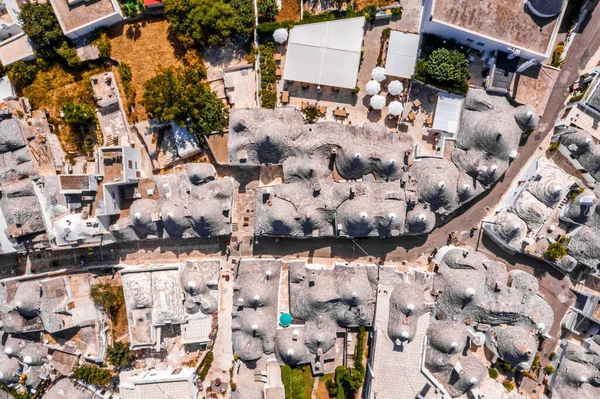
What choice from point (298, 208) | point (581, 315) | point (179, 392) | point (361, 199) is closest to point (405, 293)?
point (361, 199)

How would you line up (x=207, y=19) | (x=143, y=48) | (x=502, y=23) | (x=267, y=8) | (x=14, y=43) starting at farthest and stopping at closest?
(x=143, y=48) < (x=14, y=43) < (x=267, y=8) < (x=207, y=19) < (x=502, y=23)

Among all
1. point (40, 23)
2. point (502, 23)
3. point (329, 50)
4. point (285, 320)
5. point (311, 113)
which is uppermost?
point (502, 23)

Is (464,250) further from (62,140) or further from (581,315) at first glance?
(62,140)

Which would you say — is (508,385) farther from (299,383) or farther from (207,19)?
(207,19)

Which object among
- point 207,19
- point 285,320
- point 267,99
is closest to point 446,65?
point 267,99

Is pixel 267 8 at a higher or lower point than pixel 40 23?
higher

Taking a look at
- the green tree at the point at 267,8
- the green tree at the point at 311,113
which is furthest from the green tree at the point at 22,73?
the green tree at the point at 311,113

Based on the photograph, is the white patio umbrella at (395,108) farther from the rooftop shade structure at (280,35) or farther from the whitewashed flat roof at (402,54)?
the rooftop shade structure at (280,35)
